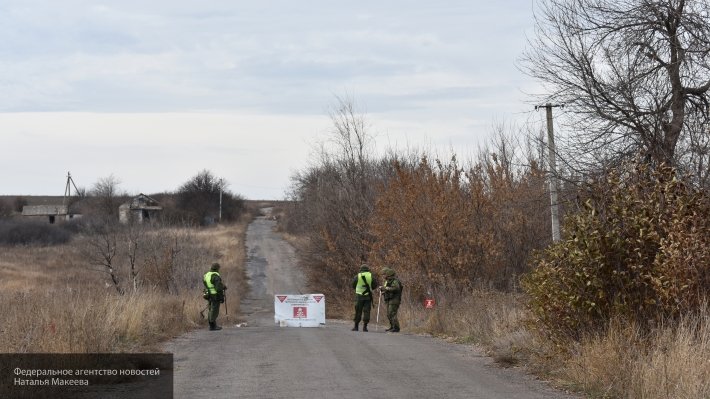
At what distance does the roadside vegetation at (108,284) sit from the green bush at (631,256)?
6.98 m

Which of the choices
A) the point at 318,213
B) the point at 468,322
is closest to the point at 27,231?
the point at 318,213

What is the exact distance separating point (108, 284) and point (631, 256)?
19653 mm

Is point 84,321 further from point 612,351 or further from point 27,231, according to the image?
point 27,231

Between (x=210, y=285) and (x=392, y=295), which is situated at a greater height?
(x=210, y=285)

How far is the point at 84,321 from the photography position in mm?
13078

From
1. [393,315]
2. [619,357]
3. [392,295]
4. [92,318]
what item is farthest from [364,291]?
[619,357]

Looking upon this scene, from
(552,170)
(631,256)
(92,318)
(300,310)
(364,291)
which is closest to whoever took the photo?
(631,256)

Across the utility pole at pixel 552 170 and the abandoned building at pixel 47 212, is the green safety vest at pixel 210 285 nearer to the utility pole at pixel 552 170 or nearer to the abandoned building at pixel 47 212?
the utility pole at pixel 552 170

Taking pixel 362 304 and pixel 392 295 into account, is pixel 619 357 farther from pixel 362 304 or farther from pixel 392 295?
pixel 362 304

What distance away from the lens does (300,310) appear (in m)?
26.8

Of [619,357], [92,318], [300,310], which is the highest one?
[92,318]

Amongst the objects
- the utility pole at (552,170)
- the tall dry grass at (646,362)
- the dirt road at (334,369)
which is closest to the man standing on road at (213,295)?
the dirt road at (334,369)

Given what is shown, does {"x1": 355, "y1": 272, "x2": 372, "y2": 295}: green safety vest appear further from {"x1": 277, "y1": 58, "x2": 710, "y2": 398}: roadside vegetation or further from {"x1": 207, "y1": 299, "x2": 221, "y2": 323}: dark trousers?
{"x1": 207, "y1": 299, "x2": 221, "y2": 323}: dark trousers

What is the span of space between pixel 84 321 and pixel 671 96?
37.6 feet
